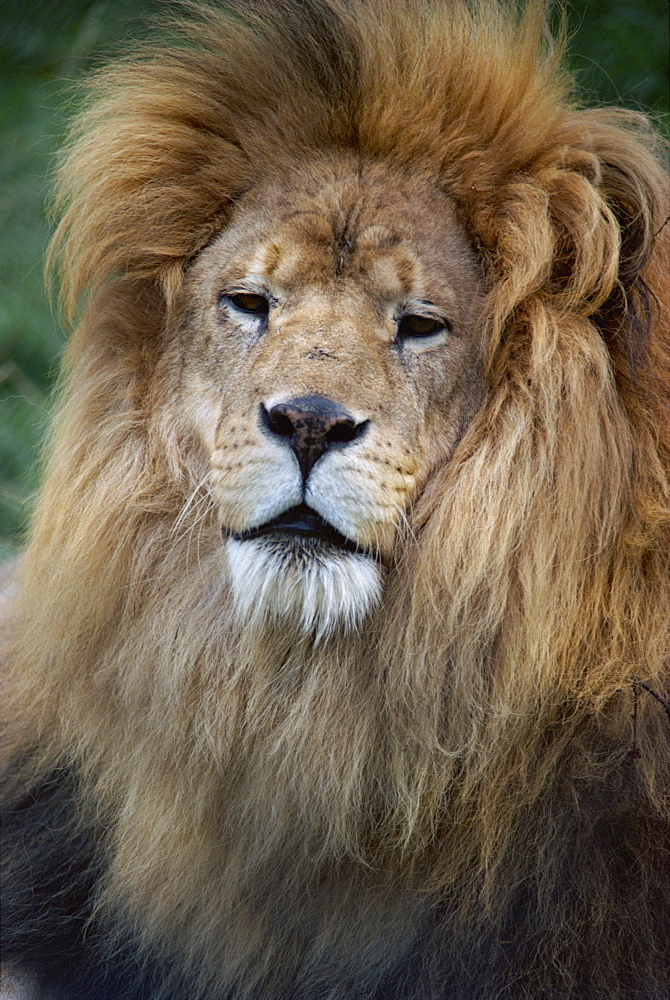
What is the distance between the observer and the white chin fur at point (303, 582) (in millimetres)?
1903

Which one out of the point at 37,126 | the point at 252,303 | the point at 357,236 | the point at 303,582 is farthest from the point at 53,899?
the point at 37,126

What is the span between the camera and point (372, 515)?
191 cm

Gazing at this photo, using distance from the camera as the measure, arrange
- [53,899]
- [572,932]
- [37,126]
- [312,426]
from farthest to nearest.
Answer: [37,126]
[53,899]
[572,932]
[312,426]

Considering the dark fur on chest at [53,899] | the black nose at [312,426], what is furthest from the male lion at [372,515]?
the dark fur on chest at [53,899]

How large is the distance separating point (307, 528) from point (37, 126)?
3.11 meters

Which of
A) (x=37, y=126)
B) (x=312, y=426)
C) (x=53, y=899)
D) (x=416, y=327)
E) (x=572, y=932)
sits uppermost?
(x=37, y=126)

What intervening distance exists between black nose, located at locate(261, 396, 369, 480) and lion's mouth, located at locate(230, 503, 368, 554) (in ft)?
0.21

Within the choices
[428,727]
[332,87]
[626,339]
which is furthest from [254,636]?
[332,87]

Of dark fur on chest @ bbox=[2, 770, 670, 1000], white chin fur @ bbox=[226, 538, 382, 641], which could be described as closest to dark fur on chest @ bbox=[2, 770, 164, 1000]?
dark fur on chest @ bbox=[2, 770, 670, 1000]

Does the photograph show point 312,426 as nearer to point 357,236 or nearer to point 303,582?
point 303,582

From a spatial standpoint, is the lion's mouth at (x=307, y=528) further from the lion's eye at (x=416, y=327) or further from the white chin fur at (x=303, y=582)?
the lion's eye at (x=416, y=327)

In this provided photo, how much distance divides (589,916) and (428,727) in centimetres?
42

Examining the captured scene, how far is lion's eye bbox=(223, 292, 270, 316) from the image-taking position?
2.12 meters

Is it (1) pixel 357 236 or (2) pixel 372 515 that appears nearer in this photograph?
(2) pixel 372 515
